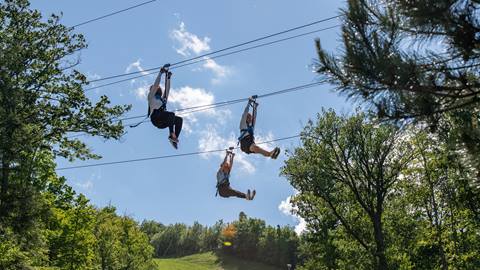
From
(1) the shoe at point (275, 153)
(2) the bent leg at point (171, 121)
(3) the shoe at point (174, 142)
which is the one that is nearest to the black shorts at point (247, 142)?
(1) the shoe at point (275, 153)

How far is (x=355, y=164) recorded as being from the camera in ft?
94.0

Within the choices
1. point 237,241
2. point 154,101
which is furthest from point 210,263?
point 154,101

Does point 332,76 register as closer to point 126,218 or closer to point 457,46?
point 457,46

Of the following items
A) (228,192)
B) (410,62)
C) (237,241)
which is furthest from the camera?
(237,241)

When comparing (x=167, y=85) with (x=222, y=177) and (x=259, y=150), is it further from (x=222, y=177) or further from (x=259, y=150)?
(x=222, y=177)

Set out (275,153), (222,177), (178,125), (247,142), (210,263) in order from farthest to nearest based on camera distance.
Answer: (210,263) < (222,177) < (178,125) < (275,153) < (247,142)

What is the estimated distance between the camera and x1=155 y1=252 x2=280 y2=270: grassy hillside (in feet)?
303

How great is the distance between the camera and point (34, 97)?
2139cm

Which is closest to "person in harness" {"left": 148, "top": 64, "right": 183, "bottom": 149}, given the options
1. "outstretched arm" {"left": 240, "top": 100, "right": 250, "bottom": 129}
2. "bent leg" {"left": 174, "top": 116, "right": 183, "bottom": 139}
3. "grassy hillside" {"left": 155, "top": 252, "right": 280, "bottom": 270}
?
"bent leg" {"left": 174, "top": 116, "right": 183, "bottom": 139}

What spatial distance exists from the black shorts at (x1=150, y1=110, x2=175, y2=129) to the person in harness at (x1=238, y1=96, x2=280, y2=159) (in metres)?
1.99

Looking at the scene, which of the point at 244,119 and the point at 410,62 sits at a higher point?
the point at 244,119

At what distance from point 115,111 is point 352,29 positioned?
58.0ft

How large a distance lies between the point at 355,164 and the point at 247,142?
54.0 feet

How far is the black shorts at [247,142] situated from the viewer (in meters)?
13.6
